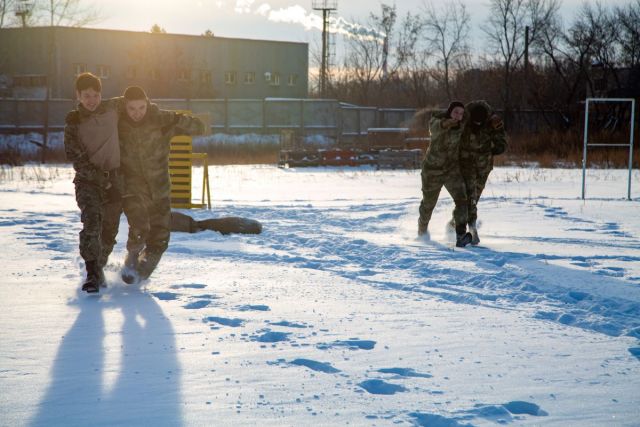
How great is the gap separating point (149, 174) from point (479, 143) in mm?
3960

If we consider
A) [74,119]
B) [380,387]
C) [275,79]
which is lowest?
[380,387]

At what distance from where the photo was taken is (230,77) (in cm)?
5462

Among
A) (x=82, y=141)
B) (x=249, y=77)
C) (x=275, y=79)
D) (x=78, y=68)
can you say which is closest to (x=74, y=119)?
(x=82, y=141)

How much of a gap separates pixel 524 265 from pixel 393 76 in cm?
4998

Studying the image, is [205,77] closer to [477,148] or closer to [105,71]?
[105,71]

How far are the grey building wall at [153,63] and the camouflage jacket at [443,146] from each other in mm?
40495

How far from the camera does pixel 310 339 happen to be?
441 cm

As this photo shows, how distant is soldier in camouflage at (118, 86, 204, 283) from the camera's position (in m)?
5.82

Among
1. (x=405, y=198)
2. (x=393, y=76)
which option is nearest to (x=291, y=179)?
(x=405, y=198)

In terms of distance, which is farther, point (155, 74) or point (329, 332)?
point (155, 74)

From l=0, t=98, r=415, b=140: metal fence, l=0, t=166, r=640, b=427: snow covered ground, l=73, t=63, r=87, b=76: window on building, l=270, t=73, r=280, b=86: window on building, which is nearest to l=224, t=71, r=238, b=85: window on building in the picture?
l=270, t=73, r=280, b=86: window on building

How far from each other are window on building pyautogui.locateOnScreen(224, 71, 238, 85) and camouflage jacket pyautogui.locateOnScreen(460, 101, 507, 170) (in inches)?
1876

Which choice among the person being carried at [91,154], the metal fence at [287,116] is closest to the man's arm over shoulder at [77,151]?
the person being carried at [91,154]

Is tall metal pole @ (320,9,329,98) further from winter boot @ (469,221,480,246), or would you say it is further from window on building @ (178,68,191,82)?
winter boot @ (469,221,480,246)
